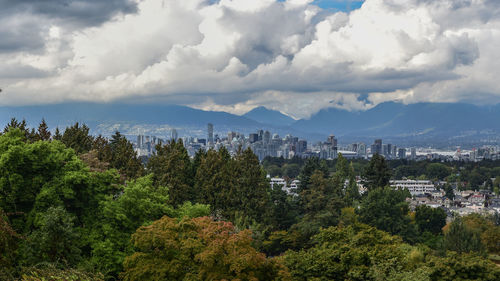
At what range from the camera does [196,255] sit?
1233 centimetres

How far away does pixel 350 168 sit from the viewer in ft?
137

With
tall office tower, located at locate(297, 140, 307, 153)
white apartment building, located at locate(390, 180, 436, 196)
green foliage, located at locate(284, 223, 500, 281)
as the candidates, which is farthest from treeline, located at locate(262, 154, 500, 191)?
tall office tower, located at locate(297, 140, 307, 153)

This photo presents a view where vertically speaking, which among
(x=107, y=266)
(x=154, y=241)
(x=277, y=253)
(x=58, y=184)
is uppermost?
(x=58, y=184)

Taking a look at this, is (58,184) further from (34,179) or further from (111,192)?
(111,192)

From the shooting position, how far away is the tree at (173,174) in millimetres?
24969

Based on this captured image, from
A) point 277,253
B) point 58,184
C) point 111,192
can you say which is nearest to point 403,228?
point 277,253

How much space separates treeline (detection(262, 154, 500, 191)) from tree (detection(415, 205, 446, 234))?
41931mm

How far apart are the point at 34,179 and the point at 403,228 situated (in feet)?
76.9

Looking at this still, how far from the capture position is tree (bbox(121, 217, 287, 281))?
12.2 meters

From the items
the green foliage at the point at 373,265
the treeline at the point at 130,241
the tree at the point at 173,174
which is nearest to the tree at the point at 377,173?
the tree at the point at 173,174

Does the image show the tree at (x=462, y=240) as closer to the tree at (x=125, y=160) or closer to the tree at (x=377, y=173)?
the tree at (x=377, y=173)

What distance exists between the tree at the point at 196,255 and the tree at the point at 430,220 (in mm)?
25726

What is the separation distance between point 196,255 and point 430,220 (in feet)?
93.7

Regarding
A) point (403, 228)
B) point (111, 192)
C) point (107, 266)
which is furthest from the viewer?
point (403, 228)
